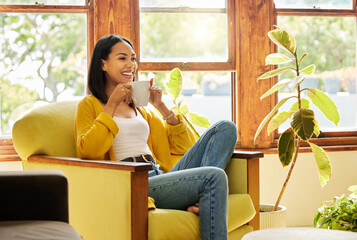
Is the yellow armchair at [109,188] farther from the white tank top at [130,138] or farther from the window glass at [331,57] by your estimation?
the window glass at [331,57]

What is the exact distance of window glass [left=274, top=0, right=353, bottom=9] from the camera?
3.79 metres

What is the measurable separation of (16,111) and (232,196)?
61.3 inches

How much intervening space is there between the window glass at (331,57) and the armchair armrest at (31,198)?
2295mm

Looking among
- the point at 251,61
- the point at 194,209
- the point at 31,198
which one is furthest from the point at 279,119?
the point at 31,198

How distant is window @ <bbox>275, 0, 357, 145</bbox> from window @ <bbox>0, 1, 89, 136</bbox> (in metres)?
1.35

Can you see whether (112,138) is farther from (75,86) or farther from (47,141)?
(75,86)

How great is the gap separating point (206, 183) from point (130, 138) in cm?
54

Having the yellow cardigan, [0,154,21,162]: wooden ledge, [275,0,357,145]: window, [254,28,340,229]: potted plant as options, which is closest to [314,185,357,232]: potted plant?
[254,28,340,229]: potted plant

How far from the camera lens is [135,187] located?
2.13 m

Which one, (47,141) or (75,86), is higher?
(75,86)

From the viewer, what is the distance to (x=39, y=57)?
344 centimetres

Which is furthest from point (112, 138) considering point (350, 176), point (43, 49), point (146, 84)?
point (350, 176)

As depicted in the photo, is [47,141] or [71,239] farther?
[47,141]

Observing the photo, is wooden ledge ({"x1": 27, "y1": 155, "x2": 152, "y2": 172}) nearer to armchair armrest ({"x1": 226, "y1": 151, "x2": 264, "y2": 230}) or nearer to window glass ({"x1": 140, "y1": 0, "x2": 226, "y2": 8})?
armchair armrest ({"x1": 226, "y1": 151, "x2": 264, "y2": 230})
